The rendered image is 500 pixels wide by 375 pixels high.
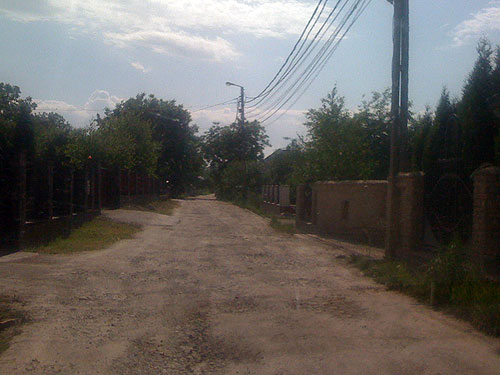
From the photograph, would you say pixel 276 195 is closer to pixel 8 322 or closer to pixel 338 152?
pixel 338 152

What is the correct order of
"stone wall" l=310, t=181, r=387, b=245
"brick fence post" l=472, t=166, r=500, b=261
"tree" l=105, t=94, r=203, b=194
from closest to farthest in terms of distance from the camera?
"brick fence post" l=472, t=166, r=500, b=261, "stone wall" l=310, t=181, r=387, b=245, "tree" l=105, t=94, r=203, b=194

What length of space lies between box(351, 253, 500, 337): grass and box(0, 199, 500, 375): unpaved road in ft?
0.78

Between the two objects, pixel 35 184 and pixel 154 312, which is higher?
pixel 35 184

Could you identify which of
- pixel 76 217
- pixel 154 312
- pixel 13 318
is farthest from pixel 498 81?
pixel 76 217

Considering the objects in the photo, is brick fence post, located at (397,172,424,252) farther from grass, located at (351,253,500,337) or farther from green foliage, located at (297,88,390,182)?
green foliage, located at (297,88,390,182)

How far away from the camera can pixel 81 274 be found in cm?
1005

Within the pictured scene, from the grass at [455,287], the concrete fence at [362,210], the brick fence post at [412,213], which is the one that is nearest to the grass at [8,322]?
the grass at [455,287]

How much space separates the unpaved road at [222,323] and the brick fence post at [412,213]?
4.93 feet

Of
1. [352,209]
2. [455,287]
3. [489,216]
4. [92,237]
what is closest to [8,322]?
[455,287]

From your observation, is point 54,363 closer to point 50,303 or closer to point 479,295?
point 50,303

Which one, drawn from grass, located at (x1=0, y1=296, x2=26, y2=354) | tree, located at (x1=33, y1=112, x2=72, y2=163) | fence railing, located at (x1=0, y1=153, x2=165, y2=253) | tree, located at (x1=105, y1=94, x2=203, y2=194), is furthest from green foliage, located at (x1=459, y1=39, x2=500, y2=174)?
tree, located at (x1=105, y1=94, x2=203, y2=194)

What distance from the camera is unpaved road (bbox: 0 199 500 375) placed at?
17.6 ft

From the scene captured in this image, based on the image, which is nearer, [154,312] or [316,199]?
[154,312]

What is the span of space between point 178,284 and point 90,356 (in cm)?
382
